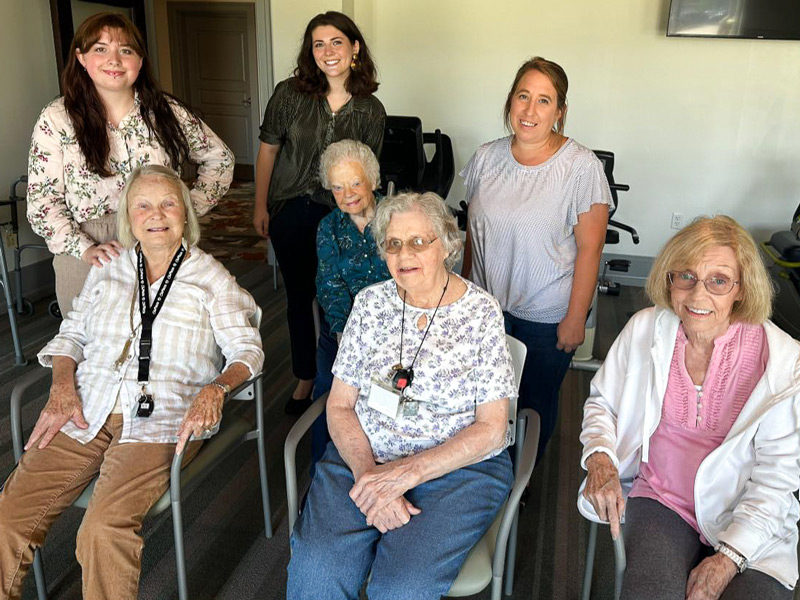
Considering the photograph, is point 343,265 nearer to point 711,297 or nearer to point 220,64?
point 711,297

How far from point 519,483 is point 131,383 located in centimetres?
113

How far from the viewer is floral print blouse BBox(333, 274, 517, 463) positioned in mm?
1700

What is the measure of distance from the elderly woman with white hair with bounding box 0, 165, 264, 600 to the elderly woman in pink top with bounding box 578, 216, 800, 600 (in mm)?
1058

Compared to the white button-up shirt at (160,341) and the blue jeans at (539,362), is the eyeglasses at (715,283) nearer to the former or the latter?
the blue jeans at (539,362)

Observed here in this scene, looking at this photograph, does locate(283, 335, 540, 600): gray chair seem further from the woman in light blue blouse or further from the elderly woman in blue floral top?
the woman in light blue blouse

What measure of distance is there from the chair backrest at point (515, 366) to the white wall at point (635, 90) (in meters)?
3.39

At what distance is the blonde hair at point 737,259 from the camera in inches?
60.9

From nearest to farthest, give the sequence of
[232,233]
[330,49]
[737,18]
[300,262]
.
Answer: [330,49] → [300,262] → [737,18] → [232,233]

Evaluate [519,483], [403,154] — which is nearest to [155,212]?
[519,483]

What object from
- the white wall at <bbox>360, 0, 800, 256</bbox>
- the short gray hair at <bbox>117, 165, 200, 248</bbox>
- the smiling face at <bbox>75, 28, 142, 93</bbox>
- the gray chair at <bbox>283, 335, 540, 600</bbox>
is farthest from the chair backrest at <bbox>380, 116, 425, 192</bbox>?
the gray chair at <bbox>283, 335, 540, 600</bbox>

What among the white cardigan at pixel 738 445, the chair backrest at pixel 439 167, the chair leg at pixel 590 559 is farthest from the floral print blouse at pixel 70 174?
the chair backrest at pixel 439 167

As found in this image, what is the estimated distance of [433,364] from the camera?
171 cm

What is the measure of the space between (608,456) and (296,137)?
1.72m

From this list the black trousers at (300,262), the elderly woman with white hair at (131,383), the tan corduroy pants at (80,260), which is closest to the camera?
the elderly woman with white hair at (131,383)
